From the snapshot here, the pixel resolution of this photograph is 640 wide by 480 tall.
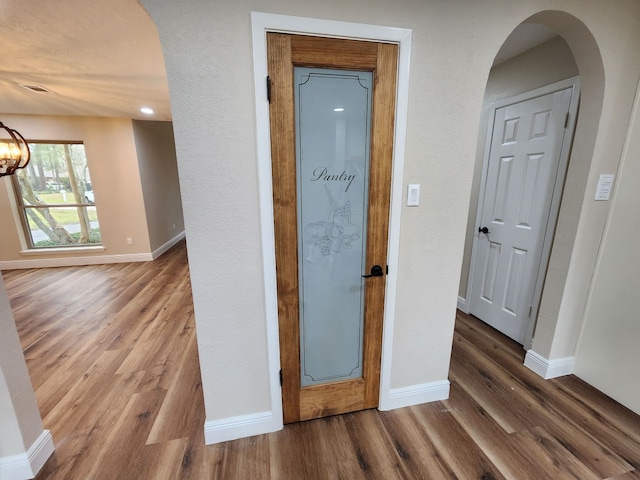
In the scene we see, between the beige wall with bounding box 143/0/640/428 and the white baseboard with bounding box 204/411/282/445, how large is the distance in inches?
1.7

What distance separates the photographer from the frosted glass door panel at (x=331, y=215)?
132cm

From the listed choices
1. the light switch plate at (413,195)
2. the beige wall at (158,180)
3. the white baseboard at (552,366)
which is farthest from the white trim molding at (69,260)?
the white baseboard at (552,366)

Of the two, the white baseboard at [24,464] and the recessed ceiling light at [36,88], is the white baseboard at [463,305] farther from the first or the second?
the recessed ceiling light at [36,88]

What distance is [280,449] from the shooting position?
1510 millimetres

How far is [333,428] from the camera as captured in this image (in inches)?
64.6

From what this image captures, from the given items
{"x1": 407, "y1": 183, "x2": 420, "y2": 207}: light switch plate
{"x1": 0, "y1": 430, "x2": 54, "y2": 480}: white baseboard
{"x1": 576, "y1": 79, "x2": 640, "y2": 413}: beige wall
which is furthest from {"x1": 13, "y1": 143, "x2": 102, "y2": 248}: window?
{"x1": 576, "y1": 79, "x2": 640, "y2": 413}: beige wall

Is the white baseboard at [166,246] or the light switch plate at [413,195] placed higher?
the light switch plate at [413,195]

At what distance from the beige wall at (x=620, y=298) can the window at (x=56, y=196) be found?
247 inches

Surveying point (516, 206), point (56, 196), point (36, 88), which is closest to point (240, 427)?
point (516, 206)

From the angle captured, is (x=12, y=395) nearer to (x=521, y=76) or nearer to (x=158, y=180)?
(x=521, y=76)

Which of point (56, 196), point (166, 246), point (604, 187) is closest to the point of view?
point (604, 187)

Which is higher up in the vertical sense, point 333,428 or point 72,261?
point 72,261

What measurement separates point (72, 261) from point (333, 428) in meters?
5.24

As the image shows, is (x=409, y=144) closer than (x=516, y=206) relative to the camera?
Yes
